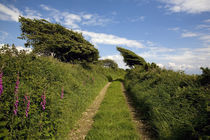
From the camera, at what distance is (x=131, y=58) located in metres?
29.2

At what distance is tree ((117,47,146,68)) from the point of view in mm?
28413

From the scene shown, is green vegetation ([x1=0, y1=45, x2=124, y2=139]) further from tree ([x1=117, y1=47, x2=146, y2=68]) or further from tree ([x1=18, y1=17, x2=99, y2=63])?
tree ([x1=117, y1=47, x2=146, y2=68])

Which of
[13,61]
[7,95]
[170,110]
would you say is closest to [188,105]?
[170,110]

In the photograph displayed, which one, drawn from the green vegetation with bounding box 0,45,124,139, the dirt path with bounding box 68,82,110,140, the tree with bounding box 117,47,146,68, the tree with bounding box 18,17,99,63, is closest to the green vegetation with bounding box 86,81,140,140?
the dirt path with bounding box 68,82,110,140

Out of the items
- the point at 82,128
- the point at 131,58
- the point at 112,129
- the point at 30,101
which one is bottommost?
the point at 82,128

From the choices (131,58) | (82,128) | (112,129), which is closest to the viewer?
(112,129)

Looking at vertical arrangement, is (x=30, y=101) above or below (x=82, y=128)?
above

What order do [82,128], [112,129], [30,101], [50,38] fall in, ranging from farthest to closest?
[50,38], [82,128], [112,129], [30,101]

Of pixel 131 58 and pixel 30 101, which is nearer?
pixel 30 101

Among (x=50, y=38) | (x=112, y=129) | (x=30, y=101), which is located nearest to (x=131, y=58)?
(x=50, y=38)

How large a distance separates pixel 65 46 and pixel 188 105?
12.1 meters

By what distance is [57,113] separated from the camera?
14.7 ft

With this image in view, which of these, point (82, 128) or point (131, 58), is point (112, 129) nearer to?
point (82, 128)

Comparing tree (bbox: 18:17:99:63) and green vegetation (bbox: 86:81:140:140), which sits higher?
tree (bbox: 18:17:99:63)
